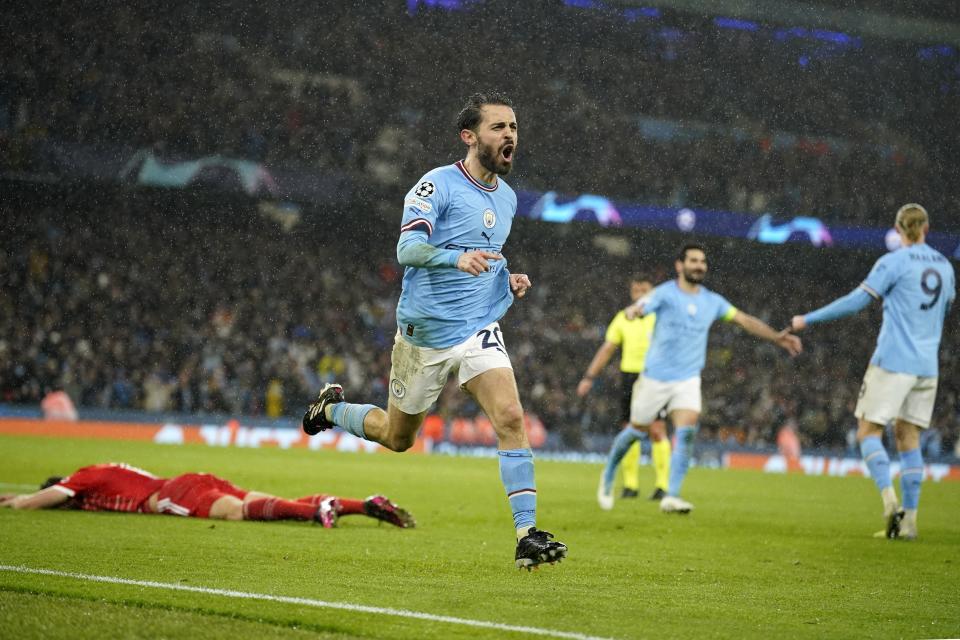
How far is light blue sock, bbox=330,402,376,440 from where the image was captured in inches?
281

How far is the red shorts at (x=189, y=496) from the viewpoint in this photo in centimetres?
859

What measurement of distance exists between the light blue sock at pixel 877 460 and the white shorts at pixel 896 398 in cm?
19

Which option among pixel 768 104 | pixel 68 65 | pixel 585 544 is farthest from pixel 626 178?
pixel 585 544

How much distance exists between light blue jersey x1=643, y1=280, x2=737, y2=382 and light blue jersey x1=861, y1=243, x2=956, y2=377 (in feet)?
7.04

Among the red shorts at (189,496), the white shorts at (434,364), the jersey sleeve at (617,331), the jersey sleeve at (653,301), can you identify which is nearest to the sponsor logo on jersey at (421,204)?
the white shorts at (434,364)

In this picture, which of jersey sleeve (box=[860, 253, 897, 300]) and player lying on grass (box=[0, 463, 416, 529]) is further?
jersey sleeve (box=[860, 253, 897, 300])

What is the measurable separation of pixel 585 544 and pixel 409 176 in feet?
73.8

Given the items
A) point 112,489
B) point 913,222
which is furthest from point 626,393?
point 112,489

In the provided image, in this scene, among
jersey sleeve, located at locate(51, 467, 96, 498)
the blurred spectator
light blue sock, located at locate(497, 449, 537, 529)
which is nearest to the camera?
light blue sock, located at locate(497, 449, 537, 529)

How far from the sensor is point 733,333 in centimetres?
3256

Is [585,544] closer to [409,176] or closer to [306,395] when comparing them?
[306,395]

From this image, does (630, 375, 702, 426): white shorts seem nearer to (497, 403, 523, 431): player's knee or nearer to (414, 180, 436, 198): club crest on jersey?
(497, 403, 523, 431): player's knee

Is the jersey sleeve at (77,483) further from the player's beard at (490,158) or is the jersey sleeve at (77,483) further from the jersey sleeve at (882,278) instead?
the jersey sleeve at (882,278)

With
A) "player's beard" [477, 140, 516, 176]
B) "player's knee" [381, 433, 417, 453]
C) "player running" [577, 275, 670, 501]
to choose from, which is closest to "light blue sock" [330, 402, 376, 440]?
"player's knee" [381, 433, 417, 453]
